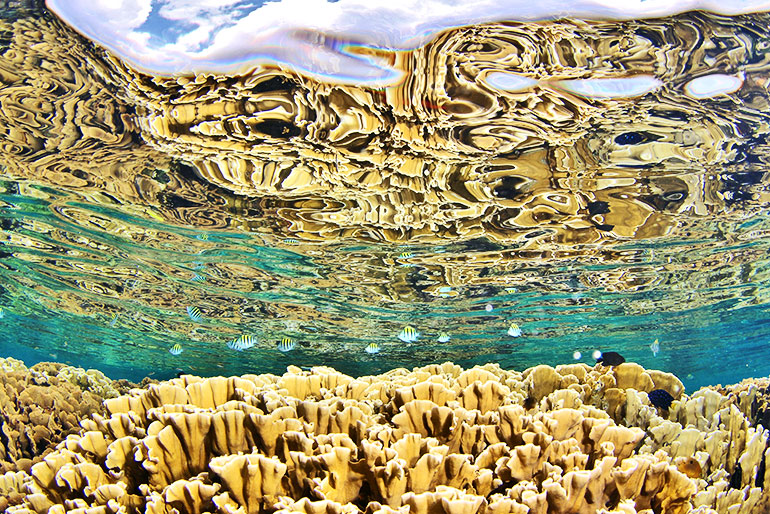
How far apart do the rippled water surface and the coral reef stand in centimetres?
495

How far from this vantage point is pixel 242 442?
346 centimetres

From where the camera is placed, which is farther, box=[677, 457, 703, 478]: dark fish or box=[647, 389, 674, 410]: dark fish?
box=[647, 389, 674, 410]: dark fish

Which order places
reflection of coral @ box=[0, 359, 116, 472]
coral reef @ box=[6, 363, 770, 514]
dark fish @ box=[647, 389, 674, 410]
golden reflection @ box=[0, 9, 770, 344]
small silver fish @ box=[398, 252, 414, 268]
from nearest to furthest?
1. coral reef @ box=[6, 363, 770, 514]
2. dark fish @ box=[647, 389, 674, 410]
3. reflection of coral @ box=[0, 359, 116, 472]
4. golden reflection @ box=[0, 9, 770, 344]
5. small silver fish @ box=[398, 252, 414, 268]

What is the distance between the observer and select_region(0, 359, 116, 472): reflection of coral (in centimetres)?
546

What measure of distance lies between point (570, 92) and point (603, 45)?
1.02m

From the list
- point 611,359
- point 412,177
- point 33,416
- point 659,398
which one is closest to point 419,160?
point 412,177

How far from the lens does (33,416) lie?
5809mm

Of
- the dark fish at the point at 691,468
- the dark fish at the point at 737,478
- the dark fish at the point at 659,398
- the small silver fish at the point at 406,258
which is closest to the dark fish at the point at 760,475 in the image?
the dark fish at the point at 737,478

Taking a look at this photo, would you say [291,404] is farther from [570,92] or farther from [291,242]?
Answer: [291,242]

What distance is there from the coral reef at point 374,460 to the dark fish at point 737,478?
0.02m

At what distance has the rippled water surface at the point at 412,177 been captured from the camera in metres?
6.35

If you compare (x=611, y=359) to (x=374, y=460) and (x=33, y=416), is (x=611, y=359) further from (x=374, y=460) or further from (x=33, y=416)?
(x=33, y=416)

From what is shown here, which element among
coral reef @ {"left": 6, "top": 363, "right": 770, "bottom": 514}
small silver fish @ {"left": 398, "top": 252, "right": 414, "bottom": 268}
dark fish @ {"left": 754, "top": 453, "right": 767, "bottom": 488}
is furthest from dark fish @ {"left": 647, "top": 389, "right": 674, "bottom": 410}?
small silver fish @ {"left": 398, "top": 252, "right": 414, "bottom": 268}

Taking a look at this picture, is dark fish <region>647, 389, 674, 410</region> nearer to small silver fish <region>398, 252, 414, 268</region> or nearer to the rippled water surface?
the rippled water surface
